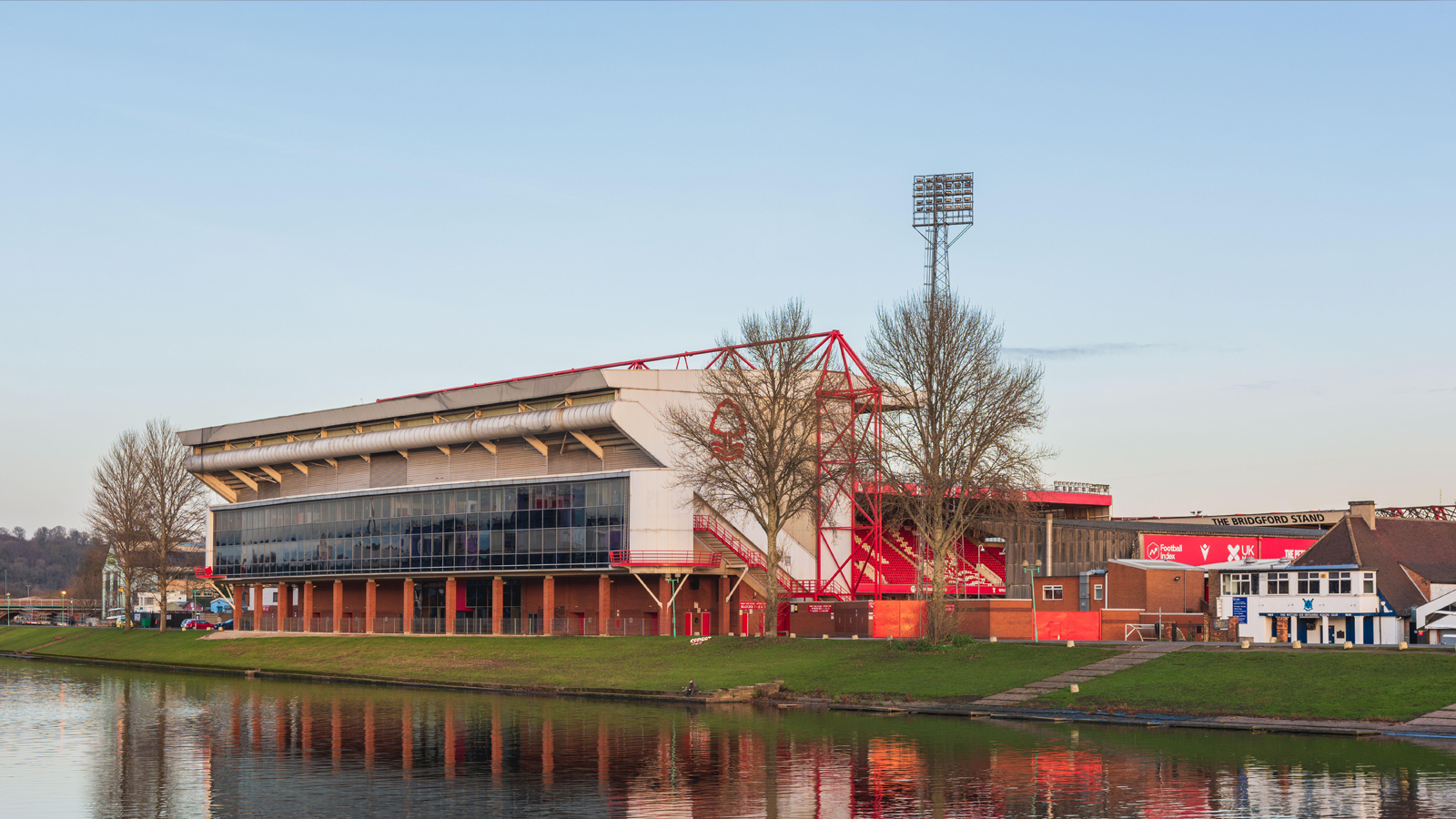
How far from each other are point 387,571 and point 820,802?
7305 cm

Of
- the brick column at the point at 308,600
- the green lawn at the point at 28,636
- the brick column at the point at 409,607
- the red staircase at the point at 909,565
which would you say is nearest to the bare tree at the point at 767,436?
the red staircase at the point at 909,565

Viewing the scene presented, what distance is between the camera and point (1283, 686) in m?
45.5

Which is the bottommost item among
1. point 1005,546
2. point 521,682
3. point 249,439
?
point 521,682

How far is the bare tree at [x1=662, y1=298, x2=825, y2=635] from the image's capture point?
7331 centimetres

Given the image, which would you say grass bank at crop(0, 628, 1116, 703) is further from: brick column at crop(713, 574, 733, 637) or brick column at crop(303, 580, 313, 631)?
brick column at crop(303, 580, 313, 631)

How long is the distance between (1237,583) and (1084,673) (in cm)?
1716

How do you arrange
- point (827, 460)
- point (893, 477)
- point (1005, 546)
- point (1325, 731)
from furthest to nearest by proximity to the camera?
point (1005, 546), point (827, 460), point (893, 477), point (1325, 731)

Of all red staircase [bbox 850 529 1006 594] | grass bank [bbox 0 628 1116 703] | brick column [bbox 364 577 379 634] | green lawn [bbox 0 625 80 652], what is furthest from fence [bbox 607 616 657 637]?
green lawn [bbox 0 625 80 652]

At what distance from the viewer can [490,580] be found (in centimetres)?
9381

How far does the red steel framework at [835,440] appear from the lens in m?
75.9

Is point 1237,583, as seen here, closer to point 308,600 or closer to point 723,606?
point 723,606

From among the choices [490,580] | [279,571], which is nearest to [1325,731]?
[490,580]

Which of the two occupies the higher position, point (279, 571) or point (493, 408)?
point (493, 408)

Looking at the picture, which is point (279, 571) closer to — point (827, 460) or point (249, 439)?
point (249, 439)
